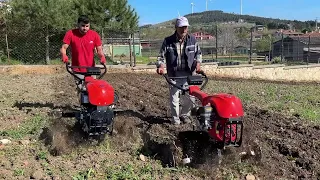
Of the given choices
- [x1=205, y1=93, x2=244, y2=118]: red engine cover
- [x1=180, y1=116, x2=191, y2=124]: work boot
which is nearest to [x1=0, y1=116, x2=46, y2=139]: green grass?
[x1=180, y1=116, x2=191, y2=124]: work boot

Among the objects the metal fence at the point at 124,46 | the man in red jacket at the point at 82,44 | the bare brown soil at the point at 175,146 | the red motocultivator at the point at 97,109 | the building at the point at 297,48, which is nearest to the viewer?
the bare brown soil at the point at 175,146

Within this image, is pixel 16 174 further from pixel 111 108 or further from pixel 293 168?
pixel 293 168

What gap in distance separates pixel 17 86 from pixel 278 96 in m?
7.03

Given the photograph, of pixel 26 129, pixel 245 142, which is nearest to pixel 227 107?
pixel 245 142

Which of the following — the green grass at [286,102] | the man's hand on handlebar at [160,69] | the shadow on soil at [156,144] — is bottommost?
the green grass at [286,102]

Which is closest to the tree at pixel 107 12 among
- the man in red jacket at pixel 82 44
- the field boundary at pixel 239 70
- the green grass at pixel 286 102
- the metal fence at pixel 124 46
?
the metal fence at pixel 124 46

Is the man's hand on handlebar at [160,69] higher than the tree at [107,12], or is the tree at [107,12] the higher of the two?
the tree at [107,12]

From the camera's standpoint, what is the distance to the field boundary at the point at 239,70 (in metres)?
17.3

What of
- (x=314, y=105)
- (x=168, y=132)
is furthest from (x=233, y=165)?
(x=314, y=105)

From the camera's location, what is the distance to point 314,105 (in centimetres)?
970

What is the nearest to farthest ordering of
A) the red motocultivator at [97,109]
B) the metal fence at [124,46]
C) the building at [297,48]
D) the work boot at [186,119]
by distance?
the red motocultivator at [97,109] < the work boot at [186,119] < the metal fence at [124,46] < the building at [297,48]

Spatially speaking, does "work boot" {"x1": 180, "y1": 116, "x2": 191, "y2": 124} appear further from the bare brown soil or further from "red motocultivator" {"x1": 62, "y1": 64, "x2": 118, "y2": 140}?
"red motocultivator" {"x1": 62, "y1": 64, "x2": 118, "y2": 140}

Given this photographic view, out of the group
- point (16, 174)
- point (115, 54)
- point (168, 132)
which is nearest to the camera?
point (16, 174)

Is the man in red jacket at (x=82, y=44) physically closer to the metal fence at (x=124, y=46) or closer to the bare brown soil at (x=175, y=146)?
the bare brown soil at (x=175, y=146)
